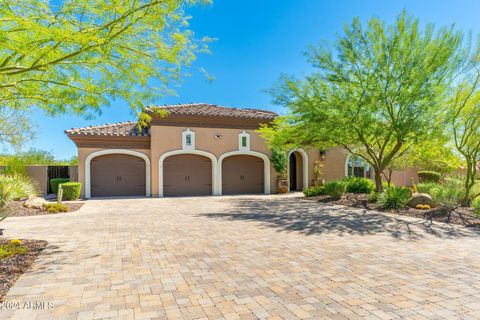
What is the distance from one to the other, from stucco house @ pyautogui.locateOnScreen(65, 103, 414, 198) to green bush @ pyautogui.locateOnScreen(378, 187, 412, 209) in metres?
9.78

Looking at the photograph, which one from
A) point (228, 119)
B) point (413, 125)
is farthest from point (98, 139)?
point (413, 125)

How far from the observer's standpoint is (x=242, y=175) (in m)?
22.3

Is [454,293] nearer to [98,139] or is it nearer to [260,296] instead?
[260,296]

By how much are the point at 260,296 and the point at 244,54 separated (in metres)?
13.9

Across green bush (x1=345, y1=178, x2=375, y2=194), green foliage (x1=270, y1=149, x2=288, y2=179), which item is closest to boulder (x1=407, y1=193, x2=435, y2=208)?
green bush (x1=345, y1=178, x2=375, y2=194)

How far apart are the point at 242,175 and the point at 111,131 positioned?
9.27m

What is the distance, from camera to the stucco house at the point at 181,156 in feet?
63.2

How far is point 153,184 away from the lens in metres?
19.5

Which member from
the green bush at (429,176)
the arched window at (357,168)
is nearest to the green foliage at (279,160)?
the arched window at (357,168)

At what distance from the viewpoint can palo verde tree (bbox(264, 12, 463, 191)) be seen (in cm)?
1199

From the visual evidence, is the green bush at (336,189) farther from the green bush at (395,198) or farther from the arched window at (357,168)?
the arched window at (357,168)

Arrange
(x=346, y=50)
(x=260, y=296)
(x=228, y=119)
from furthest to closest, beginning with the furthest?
(x=228, y=119), (x=346, y=50), (x=260, y=296)

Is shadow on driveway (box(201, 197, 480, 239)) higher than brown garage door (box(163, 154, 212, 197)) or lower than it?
lower

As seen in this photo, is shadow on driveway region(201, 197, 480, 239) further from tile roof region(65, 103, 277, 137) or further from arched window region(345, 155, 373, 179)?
arched window region(345, 155, 373, 179)
